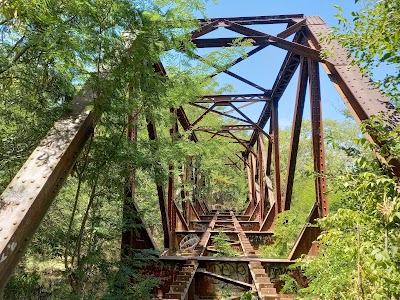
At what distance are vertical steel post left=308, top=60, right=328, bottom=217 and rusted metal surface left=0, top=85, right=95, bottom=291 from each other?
3.73 m

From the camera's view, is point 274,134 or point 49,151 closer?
point 49,151

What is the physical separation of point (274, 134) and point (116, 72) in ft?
32.0

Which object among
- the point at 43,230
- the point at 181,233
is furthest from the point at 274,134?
the point at 43,230

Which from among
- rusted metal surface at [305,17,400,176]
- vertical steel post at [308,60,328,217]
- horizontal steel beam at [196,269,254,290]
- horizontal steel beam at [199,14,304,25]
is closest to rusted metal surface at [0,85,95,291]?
rusted metal surface at [305,17,400,176]

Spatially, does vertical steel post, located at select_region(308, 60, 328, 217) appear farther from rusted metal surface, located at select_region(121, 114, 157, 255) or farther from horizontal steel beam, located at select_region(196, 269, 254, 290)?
rusted metal surface, located at select_region(121, 114, 157, 255)

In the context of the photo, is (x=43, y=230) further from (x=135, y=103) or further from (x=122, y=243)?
(x=135, y=103)

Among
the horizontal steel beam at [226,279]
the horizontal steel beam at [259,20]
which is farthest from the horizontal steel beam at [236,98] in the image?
the horizontal steel beam at [226,279]

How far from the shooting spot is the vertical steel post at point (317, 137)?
5.05 meters

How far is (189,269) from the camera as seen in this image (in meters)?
5.36

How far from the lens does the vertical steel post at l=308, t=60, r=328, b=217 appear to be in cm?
505

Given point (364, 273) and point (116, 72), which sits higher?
point (116, 72)

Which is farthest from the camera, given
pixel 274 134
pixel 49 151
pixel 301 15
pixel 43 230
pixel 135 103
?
pixel 274 134

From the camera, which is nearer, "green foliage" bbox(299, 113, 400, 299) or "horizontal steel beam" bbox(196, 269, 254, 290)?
"green foliage" bbox(299, 113, 400, 299)

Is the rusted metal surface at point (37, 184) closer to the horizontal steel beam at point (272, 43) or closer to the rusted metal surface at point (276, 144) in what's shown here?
the horizontal steel beam at point (272, 43)
